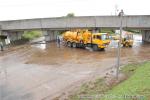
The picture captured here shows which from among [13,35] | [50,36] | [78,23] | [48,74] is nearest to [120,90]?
[48,74]

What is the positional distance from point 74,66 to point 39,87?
671 cm

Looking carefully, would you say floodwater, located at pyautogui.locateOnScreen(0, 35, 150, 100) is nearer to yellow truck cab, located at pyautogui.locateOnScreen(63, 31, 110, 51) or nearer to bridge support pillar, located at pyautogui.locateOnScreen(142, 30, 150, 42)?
yellow truck cab, located at pyautogui.locateOnScreen(63, 31, 110, 51)

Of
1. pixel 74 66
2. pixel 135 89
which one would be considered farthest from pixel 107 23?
pixel 135 89

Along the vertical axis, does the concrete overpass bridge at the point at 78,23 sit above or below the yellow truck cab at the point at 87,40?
above

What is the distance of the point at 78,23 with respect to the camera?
39875 mm

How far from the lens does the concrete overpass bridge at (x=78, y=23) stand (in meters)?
36.4

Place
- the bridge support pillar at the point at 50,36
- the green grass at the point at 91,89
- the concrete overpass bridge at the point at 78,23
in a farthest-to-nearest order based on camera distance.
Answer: the bridge support pillar at the point at 50,36, the concrete overpass bridge at the point at 78,23, the green grass at the point at 91,89

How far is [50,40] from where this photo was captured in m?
46.6

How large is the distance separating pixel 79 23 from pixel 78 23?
0.62 ft

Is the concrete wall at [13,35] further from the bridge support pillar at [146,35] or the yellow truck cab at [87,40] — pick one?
the bridge support pillar at [146,35]

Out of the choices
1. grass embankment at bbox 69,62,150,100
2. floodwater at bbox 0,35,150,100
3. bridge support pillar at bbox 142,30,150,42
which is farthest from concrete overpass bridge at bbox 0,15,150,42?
grass embankment at bbox 69,62,150,100

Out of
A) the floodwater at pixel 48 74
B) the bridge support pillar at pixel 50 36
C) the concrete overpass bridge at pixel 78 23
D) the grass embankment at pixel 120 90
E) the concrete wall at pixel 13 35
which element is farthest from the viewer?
the bridge support pillar at pixel 50 36

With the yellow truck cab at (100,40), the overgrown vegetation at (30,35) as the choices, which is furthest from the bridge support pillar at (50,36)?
the yellow truck cab at (100,40)

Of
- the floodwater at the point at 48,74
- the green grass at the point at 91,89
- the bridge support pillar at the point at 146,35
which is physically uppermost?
the bridge support pillar at the point at 146,35
